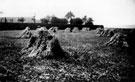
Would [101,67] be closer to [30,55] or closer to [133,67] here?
[133,67]

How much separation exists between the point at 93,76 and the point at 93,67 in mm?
1546

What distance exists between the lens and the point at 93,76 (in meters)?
7.45

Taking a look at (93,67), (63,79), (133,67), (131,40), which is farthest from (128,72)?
(131,40)

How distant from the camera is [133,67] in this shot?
9.02m

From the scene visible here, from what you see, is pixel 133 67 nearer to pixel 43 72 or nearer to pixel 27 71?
pixel 43 72

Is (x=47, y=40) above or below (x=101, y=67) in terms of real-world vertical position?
above

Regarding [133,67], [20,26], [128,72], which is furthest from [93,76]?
[20,26]

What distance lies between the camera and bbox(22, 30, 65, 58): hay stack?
35.3 ft

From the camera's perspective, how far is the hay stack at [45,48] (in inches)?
424

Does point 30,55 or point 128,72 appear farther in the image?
point 30,55

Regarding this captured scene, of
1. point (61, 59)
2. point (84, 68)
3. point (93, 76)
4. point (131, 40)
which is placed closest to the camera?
point (93, 76)

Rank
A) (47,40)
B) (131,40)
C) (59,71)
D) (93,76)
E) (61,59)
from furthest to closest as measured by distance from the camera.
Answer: (131,40) → (47,40) → (61,59) → (59,71) → (93,76)

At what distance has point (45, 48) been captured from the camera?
36.6 ft

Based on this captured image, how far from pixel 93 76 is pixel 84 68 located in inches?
52.4
